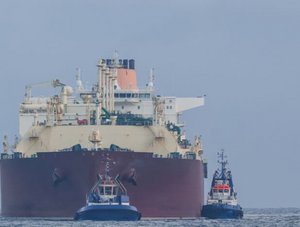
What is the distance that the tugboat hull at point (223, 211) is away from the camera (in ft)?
407

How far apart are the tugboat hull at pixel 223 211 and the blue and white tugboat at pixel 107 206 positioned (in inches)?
603

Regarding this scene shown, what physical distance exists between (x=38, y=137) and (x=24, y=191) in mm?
3876

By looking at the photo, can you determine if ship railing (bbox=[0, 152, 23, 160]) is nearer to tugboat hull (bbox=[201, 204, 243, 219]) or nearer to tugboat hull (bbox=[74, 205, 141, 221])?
tugboat hull (bbox=[201, 204, 243, 219])

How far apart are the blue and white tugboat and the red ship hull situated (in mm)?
3397

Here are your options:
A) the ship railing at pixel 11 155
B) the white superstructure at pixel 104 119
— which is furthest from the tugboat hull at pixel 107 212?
the ship railing at pixel 11 155

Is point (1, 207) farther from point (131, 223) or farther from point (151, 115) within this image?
point (131, 223)

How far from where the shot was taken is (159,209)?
117 m

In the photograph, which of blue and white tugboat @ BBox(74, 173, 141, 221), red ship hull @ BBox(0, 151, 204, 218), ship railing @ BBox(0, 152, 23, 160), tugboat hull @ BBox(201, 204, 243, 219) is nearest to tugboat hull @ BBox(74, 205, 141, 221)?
blue and white tugboat @ BBox(74, 173, 141, 221)

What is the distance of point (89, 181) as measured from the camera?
113 metres

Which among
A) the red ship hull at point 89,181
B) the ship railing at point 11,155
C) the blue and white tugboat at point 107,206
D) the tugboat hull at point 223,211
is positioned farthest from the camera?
the tugboat hull at point 223,211

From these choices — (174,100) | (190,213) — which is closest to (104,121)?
(190,213)

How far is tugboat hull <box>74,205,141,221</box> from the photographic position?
10625 cm

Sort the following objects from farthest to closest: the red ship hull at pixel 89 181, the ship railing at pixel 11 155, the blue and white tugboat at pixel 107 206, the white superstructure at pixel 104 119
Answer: the ship railing at pixel 11 155, the white superstructure at pixel 104 119, the red ship hull at pixel 89 181, the blue and white tugboat at pixel 107 206

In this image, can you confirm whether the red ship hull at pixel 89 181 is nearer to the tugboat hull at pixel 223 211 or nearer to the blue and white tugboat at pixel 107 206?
the tugboat hull at pixel 223 211
